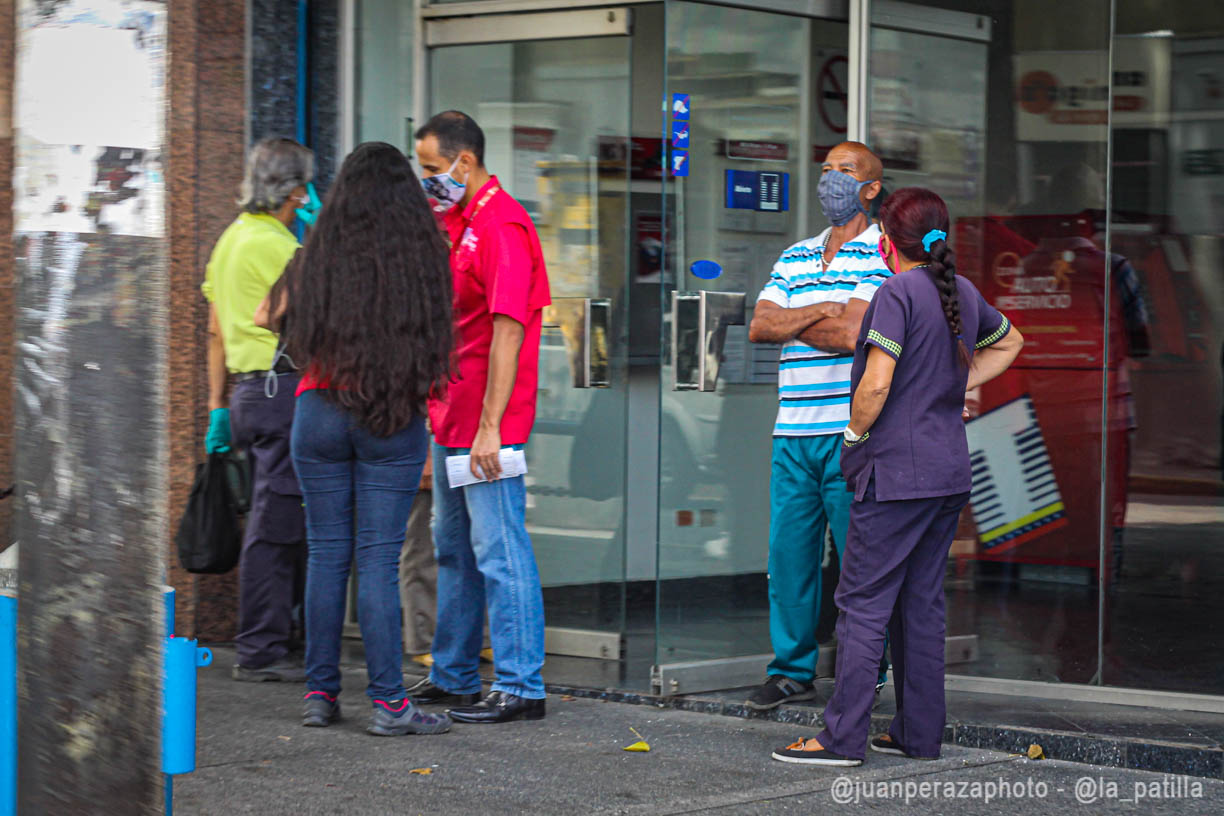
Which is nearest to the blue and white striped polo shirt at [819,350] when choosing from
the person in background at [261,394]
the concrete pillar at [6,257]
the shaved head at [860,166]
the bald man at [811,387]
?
the bald man at [811,387]

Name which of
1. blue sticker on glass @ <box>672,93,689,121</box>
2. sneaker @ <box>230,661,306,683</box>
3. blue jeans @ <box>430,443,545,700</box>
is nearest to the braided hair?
blue sticker on glass @ <box>672,93,689,121</box>

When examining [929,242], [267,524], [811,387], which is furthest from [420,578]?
[929,242]

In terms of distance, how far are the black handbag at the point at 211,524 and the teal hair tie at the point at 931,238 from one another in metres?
2.79

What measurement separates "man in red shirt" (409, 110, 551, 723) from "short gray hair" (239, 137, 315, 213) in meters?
0.71

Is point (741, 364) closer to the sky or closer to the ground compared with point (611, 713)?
closer to the sky

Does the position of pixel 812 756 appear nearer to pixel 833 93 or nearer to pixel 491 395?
pixel 491 395

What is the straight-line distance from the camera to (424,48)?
684cm

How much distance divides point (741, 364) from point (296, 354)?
1.84 metres

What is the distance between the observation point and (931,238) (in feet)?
14.4

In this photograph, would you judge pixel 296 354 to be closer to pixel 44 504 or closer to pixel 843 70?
pixel 44 504

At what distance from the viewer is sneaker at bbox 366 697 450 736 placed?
4879mm

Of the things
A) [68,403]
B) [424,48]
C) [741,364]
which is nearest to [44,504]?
[68,403]

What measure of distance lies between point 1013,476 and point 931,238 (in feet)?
12.0

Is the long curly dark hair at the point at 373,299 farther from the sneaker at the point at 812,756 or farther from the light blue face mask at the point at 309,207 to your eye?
the sneaker at the point at 812,756
